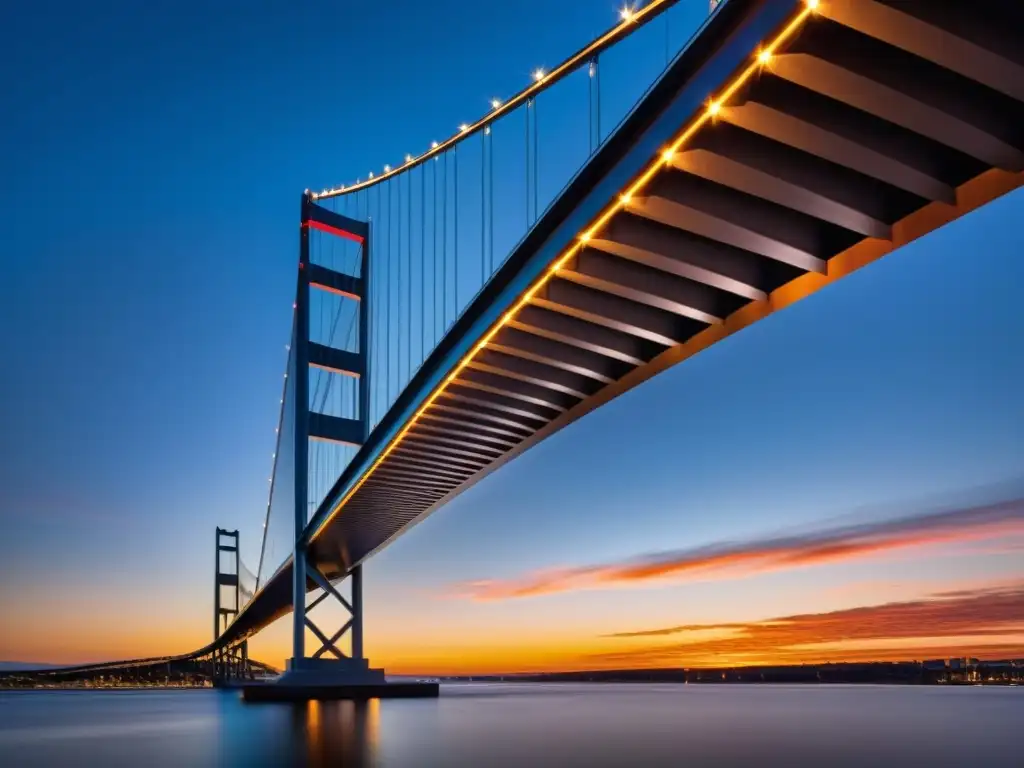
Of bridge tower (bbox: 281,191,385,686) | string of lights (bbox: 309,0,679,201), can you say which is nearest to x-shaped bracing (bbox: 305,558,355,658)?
bridge tower (bbox: 281,191,385,686)

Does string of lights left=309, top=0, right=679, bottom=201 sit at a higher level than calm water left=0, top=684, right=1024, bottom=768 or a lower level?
higher

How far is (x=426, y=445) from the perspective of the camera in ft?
58.7

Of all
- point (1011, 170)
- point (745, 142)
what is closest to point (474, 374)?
point (745, 142)

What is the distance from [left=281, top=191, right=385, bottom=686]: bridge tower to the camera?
94.1 ft

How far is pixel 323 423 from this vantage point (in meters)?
29.7

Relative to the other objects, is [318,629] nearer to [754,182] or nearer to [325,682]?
[325,682]

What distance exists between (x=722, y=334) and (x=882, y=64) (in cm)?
453

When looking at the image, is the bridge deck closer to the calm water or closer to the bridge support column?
the calm water

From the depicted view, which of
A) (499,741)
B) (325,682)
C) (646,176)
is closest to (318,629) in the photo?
(325,682)

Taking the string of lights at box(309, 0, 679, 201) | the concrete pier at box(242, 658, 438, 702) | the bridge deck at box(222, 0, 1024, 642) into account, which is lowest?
the concrete pier at box(242, 658, 438, 702)

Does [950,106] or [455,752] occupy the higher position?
[950,106]

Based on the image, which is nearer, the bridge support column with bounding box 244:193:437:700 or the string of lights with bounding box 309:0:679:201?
the string of lights with bounding box 309:0:679:201

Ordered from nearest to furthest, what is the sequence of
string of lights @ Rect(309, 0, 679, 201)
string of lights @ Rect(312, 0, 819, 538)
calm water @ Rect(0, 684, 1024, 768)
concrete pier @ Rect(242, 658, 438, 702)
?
string of lights @ Rect(312, 0, 819, 538)
string of lights @ Rect(309, 0, 679, 201)
calm water @ Rect(0, 684, 1024, 768)
concrete pier @ Rect(242, 658, 438, 702)

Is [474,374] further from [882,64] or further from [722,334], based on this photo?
[882,64]
